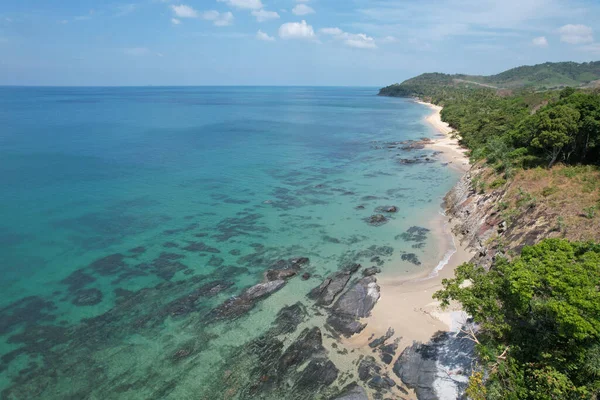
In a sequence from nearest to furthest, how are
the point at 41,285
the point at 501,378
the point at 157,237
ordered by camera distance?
the point at 501,378 < the point at 41,285 < the point at 157,237

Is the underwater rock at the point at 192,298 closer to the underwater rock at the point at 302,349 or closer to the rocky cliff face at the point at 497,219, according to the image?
the underwater rock at the point at 302,349

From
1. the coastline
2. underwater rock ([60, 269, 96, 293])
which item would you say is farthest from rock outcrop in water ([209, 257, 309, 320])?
underwater rock ([60, 269, 96, 293])

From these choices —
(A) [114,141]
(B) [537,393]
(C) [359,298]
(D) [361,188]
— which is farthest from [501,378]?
(A) [114,141]

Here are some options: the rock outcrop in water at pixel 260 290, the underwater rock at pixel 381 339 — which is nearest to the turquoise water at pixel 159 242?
the rock outcrop in water at pixel 260 290

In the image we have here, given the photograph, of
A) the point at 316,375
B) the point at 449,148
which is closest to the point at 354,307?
the point at 316,375

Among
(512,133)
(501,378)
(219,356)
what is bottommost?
(219,356)

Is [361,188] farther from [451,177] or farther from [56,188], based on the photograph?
[56,188]

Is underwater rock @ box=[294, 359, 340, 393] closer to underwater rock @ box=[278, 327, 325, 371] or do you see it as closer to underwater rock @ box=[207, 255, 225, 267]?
underwater rock @ box=[278, 327, 325, 371]
